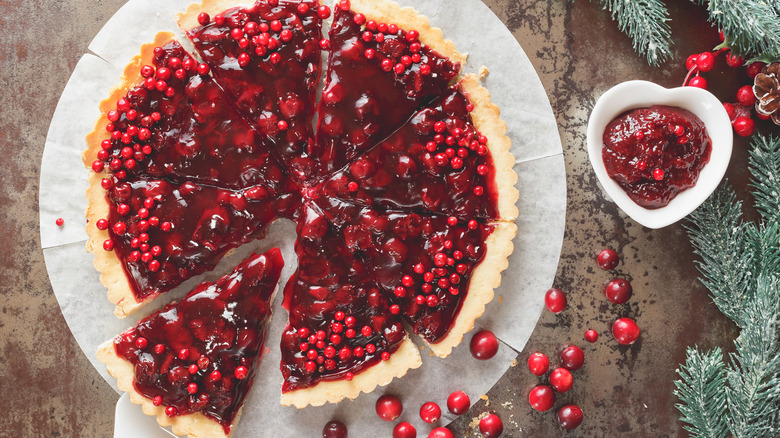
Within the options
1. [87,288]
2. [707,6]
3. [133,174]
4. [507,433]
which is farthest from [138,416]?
[707,6]

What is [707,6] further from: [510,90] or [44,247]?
[44,247]

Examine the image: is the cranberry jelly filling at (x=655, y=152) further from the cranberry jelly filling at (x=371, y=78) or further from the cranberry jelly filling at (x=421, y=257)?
the cranberry jelly filling at (x=371, y=78)

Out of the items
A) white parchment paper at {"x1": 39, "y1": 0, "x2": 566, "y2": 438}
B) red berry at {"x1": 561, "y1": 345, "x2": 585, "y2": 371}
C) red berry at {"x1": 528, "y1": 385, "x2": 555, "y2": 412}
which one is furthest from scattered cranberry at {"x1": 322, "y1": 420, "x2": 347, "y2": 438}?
red berry at {"x1": 561, "y1": 345, "x2": 585, "y2": 371}

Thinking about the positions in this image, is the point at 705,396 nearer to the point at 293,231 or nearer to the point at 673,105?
the point at 673,105

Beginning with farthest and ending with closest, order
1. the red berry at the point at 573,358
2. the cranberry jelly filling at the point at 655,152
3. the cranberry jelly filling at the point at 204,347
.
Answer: the red berry at the point at 573,358 < the cranberry jelly filling at the point at 204,347 < the cranberry jelly filling at the point at 655,152

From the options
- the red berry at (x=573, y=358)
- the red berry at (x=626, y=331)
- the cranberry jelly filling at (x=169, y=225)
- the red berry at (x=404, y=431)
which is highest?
the cranberry jelly filling at (x=169, y=225)

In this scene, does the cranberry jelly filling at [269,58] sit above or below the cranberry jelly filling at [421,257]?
above

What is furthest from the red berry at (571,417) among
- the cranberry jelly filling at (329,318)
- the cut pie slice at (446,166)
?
the cut pie slice at (446,166)
